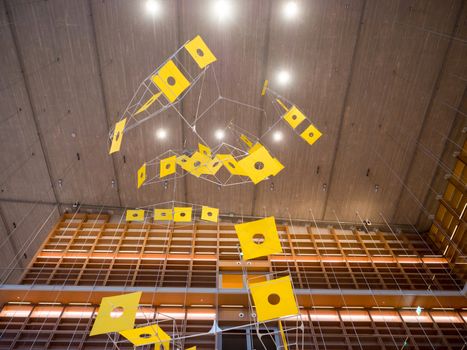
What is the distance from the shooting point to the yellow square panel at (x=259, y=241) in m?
3.59

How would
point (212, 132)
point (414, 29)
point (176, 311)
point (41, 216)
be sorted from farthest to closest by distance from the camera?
1. point (41, 216)
2. point (212, 132)
3. point (414, 29)
4. point (176, 311)

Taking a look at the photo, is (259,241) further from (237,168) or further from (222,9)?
(222,9)

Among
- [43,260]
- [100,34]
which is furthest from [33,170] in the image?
[100,34]

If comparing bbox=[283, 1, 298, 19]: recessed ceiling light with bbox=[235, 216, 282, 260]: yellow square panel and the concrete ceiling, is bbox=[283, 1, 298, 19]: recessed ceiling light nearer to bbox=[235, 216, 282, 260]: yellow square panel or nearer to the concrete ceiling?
the concrete ceiling

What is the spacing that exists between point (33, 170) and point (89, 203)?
1.68m

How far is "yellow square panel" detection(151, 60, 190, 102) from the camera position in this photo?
142 inches

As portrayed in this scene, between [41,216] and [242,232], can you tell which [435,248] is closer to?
[242,232]

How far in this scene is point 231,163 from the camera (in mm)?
4672

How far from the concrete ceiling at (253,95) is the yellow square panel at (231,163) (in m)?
3.46

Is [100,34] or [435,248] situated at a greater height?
[100,34]

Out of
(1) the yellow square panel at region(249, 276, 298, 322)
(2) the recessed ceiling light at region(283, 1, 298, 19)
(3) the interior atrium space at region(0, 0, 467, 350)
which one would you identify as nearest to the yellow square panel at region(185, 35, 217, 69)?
(3) the interior atrium space at region(0, 0, 467, 350)

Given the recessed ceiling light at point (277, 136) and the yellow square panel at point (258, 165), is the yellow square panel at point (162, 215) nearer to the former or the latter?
the yellow square panel at point (258, 165)

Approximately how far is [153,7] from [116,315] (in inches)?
238

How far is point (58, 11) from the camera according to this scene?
6.62 m
